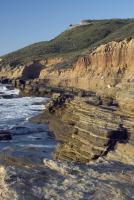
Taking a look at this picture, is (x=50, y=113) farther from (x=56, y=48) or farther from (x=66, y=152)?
(x=56, y=48)

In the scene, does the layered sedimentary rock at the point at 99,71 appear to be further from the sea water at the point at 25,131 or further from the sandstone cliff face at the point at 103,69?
the sea water at the point at 25,131

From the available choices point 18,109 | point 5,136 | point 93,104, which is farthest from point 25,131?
point 18,109

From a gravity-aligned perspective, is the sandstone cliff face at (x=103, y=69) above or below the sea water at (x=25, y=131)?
above

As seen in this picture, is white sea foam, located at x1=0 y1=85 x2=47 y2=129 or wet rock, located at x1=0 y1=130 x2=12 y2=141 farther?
white sea foam, located at x1=0 y1=85 x2=47 y2=129

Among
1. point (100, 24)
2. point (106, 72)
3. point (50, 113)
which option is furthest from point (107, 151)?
point (100, 24)

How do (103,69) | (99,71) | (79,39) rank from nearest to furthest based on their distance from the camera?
(103,69) < (99,71) < (79,39)

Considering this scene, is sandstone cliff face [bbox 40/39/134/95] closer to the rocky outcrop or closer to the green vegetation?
the green vegetation

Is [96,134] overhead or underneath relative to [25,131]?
overhead

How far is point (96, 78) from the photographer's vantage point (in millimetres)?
68562

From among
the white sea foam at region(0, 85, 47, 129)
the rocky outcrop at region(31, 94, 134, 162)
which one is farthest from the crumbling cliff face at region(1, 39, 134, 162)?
the white sea foam at region(0, 85, 47, 129)

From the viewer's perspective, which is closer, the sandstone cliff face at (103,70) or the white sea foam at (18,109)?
the white sea foam at (18,109)

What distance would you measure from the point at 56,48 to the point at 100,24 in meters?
21.5

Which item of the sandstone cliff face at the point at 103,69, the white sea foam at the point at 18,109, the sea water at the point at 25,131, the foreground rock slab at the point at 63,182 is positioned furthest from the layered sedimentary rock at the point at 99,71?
the foreground rock slab at the point at 63,182

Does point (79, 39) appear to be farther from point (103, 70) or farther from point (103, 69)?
point (103, 70)
